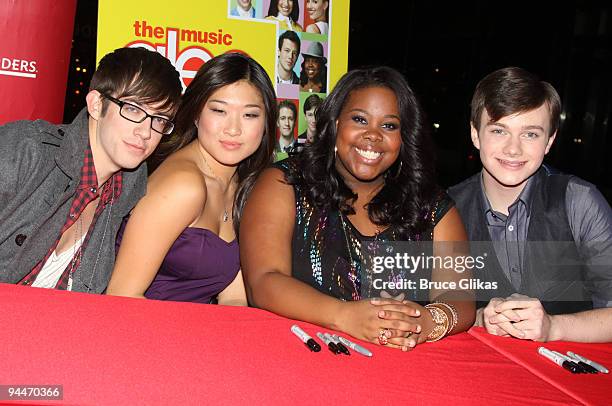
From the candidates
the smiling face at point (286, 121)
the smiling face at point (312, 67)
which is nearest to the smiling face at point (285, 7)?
the smiling face at point (312, 67)

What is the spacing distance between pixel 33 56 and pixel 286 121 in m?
1.61

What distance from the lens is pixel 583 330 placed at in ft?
5.73

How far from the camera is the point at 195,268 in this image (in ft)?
7.75

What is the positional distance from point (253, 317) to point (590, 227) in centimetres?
129

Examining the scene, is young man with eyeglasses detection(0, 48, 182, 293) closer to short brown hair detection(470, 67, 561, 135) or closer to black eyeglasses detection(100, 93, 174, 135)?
black eyeglasses detection(100, 93, 174, 135)

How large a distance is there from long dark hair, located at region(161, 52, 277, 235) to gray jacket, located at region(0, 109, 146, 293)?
420mm

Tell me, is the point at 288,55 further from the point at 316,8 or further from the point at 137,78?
the point at 137,78

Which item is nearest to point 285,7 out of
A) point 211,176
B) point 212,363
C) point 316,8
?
point 316,8

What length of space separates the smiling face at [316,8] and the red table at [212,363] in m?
2.82

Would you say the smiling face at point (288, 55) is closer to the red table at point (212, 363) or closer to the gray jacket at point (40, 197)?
the gray jacket at point (40, 197)

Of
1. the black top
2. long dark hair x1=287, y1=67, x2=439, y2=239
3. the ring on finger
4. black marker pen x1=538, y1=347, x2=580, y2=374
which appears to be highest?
long dark hair x1=287, y1=67, x2=439, y2=239

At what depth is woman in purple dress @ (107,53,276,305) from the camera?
7.25ft

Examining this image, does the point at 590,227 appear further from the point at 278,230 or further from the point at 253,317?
the point at 253,317

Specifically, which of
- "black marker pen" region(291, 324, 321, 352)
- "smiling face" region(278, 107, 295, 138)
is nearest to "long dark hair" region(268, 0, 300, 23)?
"smiling face" region(278, 107, 295, 138)
